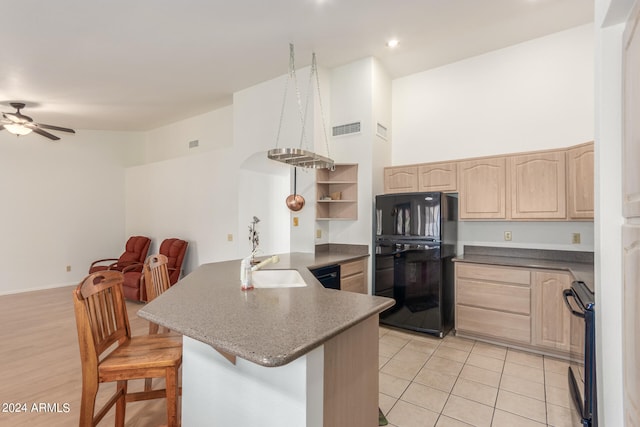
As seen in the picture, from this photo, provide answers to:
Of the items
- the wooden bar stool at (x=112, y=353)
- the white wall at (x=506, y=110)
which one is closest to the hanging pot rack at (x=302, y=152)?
the white wall at (x=506, y=110)

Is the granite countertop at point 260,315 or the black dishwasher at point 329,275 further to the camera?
the black dishwasher at point 329,275

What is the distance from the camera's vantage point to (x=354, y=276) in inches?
143

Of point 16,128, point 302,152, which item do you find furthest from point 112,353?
point 16,128

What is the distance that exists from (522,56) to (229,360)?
4.26 m

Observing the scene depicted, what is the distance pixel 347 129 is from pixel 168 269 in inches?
139

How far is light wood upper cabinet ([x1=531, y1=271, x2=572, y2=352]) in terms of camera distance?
2818mm

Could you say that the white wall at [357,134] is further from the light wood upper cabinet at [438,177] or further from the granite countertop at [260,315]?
the granite countertop at [260,315]

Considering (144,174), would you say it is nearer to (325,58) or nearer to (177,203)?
(177,203)

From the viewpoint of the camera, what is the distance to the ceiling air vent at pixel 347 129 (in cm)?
392

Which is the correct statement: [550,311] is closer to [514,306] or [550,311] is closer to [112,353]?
[514,306]

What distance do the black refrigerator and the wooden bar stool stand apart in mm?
2500

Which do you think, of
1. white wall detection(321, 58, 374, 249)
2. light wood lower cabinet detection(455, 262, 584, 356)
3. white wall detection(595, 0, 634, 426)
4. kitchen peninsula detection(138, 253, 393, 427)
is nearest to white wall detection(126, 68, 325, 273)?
white wall detection(321, 58, 374, 249)

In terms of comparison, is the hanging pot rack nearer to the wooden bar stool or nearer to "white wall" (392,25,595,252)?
"white wall" (392,25,595,252)

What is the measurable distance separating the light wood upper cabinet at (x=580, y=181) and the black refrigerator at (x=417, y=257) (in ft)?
3.61
